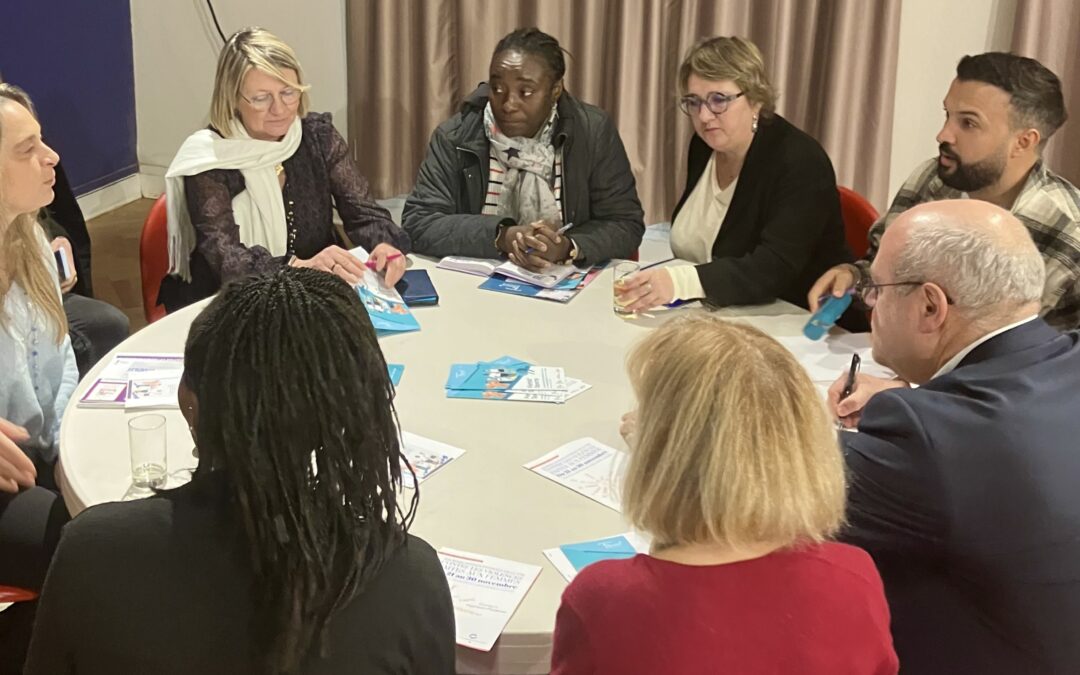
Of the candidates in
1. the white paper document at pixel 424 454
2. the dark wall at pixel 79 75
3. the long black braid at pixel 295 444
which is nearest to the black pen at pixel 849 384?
the white paper document at pixel 424 454

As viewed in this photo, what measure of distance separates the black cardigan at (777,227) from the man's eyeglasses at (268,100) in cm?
119

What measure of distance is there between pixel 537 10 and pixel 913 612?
3.08 metres

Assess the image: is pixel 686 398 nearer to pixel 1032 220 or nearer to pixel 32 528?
pixel 32 528

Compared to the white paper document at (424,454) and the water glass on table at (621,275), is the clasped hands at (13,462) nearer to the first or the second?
the white paper document at (424,454)

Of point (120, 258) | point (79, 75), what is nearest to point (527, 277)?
point (120, 258)

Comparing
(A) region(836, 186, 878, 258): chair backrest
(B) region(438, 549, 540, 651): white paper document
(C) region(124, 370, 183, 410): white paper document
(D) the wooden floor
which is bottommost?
(D) the wooden floor

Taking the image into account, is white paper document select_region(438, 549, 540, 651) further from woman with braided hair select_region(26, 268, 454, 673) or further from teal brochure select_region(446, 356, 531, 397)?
teal brochure select_region(446, 356, 531, 397)

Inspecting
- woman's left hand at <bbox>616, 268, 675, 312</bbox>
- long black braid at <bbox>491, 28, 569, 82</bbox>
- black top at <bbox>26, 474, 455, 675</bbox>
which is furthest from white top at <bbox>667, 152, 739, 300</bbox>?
black top at <bbox>26, 474, 455, 675</bbox>

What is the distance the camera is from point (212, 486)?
1.16 m

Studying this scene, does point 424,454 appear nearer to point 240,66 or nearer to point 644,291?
point 644,291

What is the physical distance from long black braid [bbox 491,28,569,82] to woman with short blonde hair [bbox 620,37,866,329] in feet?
1.22

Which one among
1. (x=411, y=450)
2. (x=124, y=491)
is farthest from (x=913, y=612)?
(x=124, y=491)

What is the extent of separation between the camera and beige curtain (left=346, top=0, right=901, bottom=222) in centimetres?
392

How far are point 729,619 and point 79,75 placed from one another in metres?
4.44
